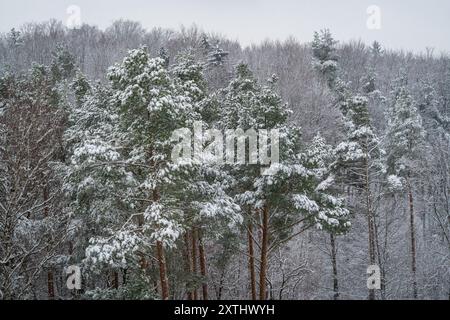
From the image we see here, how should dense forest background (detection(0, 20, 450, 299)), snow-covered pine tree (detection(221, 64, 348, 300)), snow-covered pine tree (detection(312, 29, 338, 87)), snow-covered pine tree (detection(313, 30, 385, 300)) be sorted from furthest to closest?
snow-covered pine tree (detection(312, 29, 338, 87)), snow-covered pine tree (detection(313, 30, 385, 300)), snow-covered pine tree (detection(221, 64, 348, 300)), dense forest background (detection(0, 20, 450, 299))

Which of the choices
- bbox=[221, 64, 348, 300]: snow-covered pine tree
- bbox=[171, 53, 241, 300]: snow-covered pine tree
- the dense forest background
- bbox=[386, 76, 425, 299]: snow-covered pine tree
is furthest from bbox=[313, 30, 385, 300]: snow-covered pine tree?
bbox=[171, 53, 241, 300]: snow-covered pine tree

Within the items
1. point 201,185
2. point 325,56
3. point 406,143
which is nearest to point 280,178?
point 201,185

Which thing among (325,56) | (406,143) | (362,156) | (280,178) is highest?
(325,56)

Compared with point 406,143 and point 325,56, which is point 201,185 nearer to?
point 406,143

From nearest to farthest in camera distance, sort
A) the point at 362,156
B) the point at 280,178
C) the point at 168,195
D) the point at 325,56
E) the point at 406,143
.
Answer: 1. the point at 168,195
2. the point at 280,178
3. the point at 362,156
4. the point at 406,143
5. the point at 325,56

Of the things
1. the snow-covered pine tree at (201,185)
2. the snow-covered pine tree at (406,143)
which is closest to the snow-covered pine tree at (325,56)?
the snow-covered pine tree at (406,143)

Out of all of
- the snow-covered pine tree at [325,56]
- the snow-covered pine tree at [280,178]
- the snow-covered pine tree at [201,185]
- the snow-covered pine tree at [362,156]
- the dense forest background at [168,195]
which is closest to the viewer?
the dense forest background at [168,195]

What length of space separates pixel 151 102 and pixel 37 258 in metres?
8.00

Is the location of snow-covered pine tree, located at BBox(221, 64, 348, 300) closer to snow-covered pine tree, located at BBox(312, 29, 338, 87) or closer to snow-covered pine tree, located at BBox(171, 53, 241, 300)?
snow-covered pine tree, located at BBox(171, 53, 241, 300)

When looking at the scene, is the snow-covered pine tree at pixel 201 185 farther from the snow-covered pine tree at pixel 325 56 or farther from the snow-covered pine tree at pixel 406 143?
the snow-covered pine tree at pixel 325 56

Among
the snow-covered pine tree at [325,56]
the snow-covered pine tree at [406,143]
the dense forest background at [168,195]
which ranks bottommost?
Result: the dense forest background at [168,195]

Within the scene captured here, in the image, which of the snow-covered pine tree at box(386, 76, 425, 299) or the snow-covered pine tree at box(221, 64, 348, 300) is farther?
the snow-covered pine tree at box(386, 76, 425, 299)
